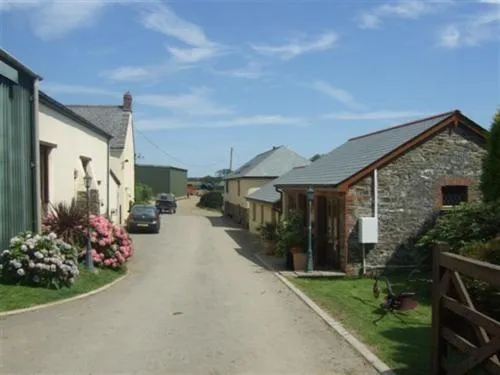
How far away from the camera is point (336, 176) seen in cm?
1836

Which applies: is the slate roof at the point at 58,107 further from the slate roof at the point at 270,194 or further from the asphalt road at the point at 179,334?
the slate roof at the point at 270,194

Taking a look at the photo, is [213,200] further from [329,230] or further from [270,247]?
[329,230]

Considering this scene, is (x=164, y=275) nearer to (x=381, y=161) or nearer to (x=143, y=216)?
(x=381, y=161)

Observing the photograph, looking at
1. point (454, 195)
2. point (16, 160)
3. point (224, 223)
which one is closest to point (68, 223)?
point (16, 160)

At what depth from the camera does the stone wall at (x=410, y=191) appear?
17203 millimetres

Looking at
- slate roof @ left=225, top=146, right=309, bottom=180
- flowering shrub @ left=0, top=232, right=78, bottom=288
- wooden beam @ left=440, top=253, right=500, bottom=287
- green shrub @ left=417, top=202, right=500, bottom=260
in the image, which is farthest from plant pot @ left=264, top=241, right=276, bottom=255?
slate roof @ left=225, top=146, right=309, bottom=180

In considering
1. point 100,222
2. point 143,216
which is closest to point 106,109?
point 143,216

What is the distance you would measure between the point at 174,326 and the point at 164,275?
7440 millimetres

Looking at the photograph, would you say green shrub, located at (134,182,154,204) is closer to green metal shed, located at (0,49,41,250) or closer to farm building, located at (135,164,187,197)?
farm building, located at (135,164,187,197)

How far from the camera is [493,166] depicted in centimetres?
1373

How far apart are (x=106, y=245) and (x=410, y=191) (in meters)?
9.18

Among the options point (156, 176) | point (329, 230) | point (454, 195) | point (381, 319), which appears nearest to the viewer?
point (381, 319)

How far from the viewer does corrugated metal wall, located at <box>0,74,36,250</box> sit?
1276cm

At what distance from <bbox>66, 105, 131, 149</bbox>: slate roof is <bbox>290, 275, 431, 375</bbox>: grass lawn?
25.5 meters
